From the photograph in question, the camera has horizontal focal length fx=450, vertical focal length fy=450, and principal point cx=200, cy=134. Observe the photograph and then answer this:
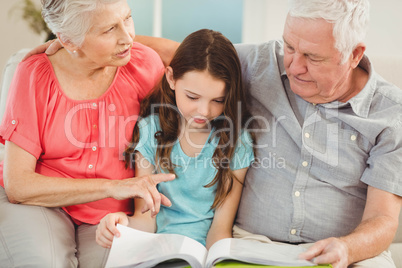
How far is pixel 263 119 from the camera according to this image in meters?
1.67

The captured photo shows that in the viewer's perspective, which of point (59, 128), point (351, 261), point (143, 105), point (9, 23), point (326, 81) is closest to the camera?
point (351, 261)

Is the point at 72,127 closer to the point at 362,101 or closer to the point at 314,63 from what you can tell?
the point at 314,63

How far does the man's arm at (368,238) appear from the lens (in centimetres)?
124

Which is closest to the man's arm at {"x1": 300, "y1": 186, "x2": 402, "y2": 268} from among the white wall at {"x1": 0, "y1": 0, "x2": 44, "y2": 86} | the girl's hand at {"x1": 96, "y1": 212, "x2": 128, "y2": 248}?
the girl's hand at {"x1": 96, "y1": 212, "x2": 128, "y2": 248}

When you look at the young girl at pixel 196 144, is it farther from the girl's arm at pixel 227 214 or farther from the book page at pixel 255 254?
the book page at pixel 255 254

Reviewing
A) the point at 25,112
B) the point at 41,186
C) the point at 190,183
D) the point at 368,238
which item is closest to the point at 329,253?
the point at 368,238

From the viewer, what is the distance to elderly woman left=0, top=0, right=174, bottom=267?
4.78 ft

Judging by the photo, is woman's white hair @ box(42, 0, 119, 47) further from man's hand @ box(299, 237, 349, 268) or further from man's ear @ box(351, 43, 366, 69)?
man's hand @ box(299, 237, 349, 268)

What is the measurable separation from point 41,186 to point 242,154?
2.33 feet

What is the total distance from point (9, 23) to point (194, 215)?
3.04 m

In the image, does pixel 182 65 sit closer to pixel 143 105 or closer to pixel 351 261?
pixel 143 105

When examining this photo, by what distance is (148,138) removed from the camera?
65.6 inches

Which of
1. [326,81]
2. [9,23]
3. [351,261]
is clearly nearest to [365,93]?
[326,81]

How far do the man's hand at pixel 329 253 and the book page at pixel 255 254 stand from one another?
24mm
